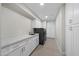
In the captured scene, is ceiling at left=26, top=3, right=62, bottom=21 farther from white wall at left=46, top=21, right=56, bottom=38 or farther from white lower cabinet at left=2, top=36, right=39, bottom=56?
white wall at left=46, top=21, right=56, bottom=38

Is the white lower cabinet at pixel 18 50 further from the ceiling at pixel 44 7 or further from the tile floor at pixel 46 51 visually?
the ceiling at pixel 44 7

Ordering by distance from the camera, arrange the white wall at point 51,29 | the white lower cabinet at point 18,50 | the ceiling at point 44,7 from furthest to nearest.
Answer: the white wall at point 51,29 → the ceiling at point 44,7 → the white lower cabinet at point 18,50

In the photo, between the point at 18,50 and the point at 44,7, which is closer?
the point at 18,50

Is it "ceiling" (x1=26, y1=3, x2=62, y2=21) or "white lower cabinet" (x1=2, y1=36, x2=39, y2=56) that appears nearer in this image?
"white lower cabinet" (x1=2, y1=36, x2=39, y2=56)

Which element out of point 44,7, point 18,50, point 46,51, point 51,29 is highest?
point 44,7

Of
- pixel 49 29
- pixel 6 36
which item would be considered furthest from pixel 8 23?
pixel 49 29

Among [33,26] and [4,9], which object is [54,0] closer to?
[4,9]

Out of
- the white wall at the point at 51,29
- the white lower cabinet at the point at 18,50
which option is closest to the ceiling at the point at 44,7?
the white lower cabinet at the point at 18,50

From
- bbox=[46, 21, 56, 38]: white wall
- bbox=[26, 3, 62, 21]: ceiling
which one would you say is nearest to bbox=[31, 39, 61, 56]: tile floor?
bbox=[26, 3, 62, 21]: ceiling

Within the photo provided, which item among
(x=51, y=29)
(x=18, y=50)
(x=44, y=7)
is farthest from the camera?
(x=51, y=29)

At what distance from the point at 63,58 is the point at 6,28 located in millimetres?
1966

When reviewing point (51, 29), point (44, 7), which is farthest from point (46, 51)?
point (51, 29)

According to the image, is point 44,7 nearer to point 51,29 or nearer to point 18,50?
point 18,50

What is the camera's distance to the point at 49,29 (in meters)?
10.0
